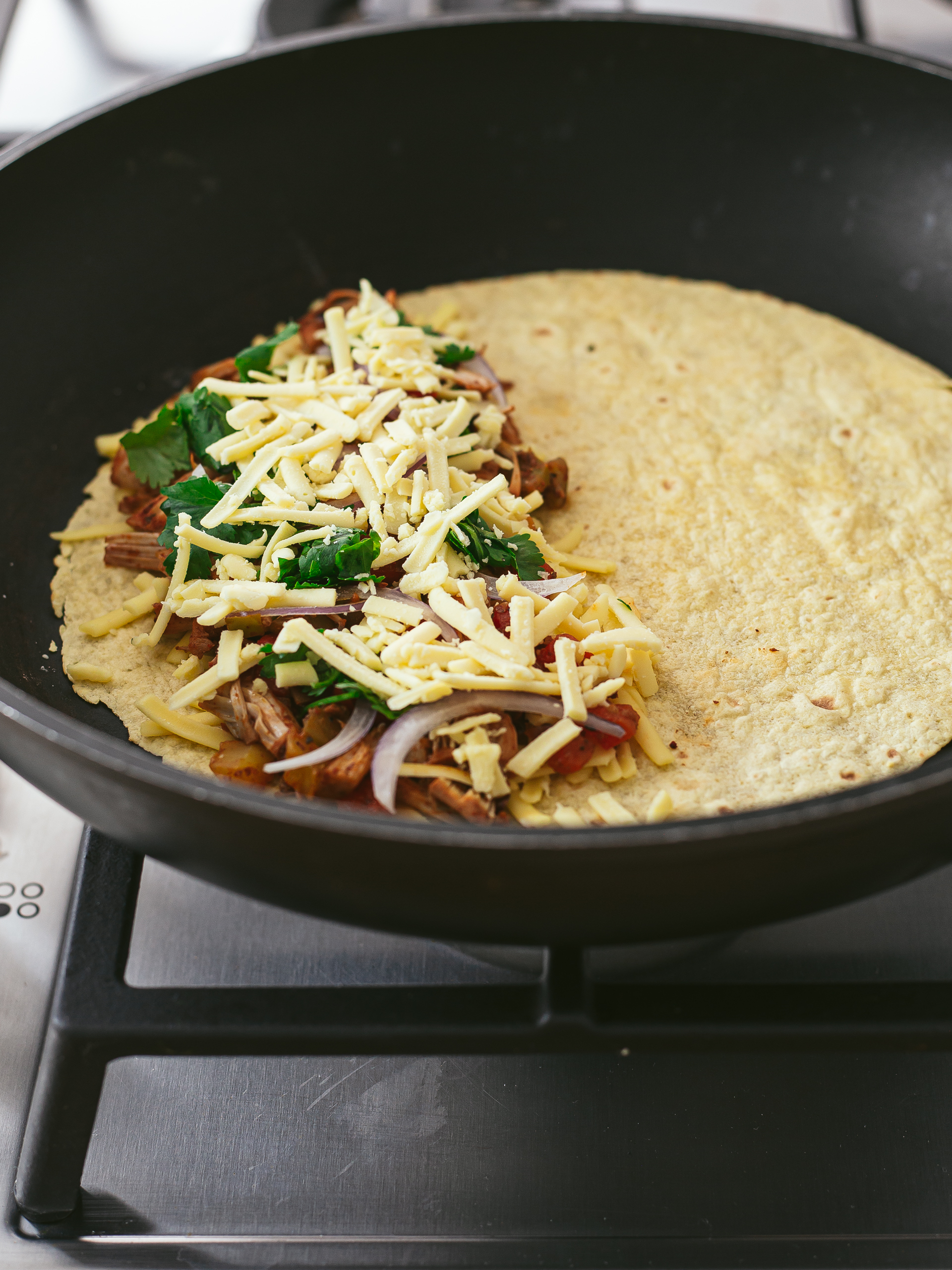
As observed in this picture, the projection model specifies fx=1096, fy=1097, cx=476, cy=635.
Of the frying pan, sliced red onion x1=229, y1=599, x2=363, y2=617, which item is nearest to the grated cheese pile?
sliced red onion x1=229, y1=599, x2=363, y2=617

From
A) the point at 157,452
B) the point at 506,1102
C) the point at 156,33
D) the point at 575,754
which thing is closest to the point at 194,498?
the point at 157,452

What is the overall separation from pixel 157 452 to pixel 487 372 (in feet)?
2.44

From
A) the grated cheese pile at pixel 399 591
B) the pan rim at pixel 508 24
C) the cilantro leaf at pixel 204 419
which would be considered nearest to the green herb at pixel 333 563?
the grated cheese pile at pixel 399 591

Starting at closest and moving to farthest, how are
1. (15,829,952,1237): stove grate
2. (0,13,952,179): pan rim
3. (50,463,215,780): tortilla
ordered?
(15,829,952,1237): stove grate → (50,463,215,780): tortilla → (0,13,952,179): pan rim

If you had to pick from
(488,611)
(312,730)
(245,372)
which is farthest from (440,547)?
(245,372)

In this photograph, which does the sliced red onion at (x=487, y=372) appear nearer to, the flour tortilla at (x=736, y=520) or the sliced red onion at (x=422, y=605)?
the flour tortilla at (x=736, y=520)

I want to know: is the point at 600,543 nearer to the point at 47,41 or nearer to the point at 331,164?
the point at 331,164

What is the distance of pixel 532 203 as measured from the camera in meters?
2.84

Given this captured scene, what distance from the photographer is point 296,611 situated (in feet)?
6.14

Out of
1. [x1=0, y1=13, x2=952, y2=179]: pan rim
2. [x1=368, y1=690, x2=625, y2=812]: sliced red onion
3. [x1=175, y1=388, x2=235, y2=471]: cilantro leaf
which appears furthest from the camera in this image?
[x1=0, y1=13, x2=952, y2=179]: pan rim

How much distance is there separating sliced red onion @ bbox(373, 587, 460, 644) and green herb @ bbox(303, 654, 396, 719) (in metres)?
0.16

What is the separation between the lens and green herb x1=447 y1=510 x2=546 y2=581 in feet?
6.51

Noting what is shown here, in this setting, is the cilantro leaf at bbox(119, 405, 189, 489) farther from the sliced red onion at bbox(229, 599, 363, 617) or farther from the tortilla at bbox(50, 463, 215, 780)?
the sliced red onion at bbox(229, 599, 363, 617)

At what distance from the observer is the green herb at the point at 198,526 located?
2.00 meters
